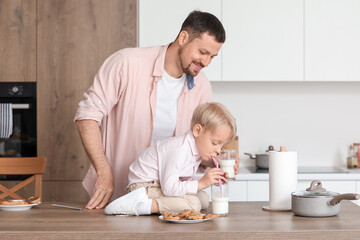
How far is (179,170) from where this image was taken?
2021mm

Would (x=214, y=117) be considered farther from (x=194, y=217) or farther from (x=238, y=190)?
(x=238, y=190)

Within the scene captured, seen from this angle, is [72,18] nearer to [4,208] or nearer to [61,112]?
[61,112]

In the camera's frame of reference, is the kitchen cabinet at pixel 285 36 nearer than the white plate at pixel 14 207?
No

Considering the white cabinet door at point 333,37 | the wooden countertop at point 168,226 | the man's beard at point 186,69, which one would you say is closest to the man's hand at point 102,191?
the wooden countertop at point 168,226

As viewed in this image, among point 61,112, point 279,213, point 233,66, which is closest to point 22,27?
point 61,112

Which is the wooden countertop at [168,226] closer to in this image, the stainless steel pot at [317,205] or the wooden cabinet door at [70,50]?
the stainless steel pot at [317,205]

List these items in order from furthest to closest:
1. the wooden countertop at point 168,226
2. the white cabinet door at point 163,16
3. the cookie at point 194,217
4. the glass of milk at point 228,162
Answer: the white cabinet door at point 163,16, the glass of milk at point 228,162, the cookie at point 194,217, the wooden countertop at point 168,226

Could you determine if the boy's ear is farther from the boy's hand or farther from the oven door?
the oven door

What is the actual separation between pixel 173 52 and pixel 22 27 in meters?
1.63

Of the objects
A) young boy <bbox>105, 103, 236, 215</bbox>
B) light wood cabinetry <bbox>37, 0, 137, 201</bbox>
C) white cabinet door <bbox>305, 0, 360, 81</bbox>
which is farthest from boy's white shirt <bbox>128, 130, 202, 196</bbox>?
white cabinet door <bbox>305, 0, 360, 81</bbox>

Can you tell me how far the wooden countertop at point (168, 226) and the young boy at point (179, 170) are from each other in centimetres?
6

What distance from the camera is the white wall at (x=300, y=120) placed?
14.2 ft

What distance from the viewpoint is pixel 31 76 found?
12.4 feet

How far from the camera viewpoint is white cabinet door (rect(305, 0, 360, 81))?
3.91 m
